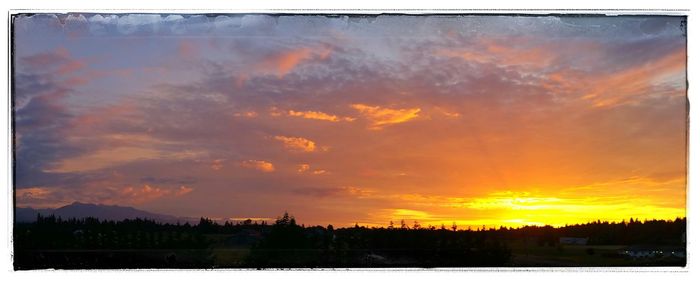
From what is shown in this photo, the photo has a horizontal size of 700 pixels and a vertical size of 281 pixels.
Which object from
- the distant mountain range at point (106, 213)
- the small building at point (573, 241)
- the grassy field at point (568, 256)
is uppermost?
the distant mountain range at point (106, 213)

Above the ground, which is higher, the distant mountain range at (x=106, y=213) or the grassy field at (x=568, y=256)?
the distant mountain range at (x=106, y=213)

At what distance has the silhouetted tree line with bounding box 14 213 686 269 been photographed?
3348 mm

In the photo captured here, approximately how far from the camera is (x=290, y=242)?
339cm

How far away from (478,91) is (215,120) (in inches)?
36.3

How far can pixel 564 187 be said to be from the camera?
3.43 metres

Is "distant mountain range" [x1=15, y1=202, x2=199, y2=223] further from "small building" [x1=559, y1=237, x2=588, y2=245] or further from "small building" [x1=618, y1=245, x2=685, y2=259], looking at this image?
"small building" [x1=618, y1=245, x2=685, y2=259]

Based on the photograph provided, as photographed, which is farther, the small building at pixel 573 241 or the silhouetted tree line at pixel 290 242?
the small building at pixel 573 241

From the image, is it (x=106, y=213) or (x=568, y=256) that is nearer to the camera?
(x=106, y=213)

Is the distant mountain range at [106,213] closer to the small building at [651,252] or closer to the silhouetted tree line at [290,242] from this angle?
the silhouetted tree line at [290,242]

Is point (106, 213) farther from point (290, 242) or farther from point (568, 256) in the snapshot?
point (568, 256)

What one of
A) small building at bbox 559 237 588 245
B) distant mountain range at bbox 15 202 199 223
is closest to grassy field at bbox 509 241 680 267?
small building at bbox 559 237 588 245

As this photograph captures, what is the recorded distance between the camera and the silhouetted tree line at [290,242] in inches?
132

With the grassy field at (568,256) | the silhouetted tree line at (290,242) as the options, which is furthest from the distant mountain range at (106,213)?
the grassy field at (568,256)

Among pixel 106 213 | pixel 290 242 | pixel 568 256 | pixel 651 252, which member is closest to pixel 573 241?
pixel 568 256
